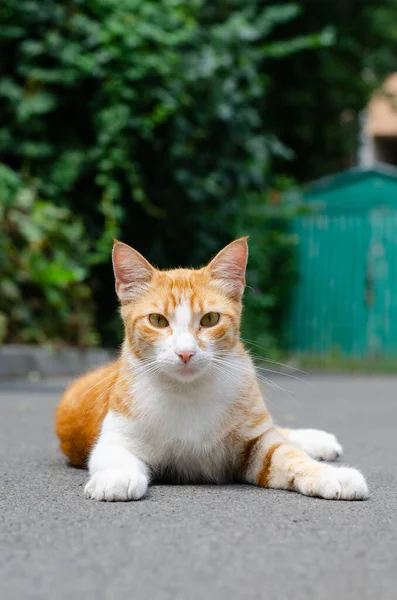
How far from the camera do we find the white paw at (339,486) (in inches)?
100

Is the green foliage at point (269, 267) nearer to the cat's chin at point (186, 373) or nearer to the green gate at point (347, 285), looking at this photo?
the green gate at point (347, 285)

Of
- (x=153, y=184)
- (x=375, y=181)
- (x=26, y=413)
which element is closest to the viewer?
(x=26, y=413)

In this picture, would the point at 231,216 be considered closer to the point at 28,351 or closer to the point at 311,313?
the point at 311,313

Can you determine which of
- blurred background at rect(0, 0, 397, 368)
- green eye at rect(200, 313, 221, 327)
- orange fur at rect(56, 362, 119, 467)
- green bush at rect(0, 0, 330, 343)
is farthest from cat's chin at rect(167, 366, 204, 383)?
green bush at rect(0, 0, 330, 343)

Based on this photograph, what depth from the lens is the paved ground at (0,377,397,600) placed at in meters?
1.64

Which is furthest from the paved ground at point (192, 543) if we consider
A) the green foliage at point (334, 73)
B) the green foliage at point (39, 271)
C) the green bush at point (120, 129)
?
the green foliage at point (334, 73)

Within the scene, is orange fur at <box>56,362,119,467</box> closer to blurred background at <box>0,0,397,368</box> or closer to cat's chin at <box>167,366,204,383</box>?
cat's chin at <box>167,366,204,383</box>

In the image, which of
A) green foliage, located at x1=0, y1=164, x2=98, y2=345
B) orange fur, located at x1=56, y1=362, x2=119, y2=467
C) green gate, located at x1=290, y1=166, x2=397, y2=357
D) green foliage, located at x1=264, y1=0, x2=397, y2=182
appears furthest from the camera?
green foliage, located at x1=264, y1=0, x2=397, y2=182

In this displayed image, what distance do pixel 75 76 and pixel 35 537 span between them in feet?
24.0

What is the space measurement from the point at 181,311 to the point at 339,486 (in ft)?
2.44

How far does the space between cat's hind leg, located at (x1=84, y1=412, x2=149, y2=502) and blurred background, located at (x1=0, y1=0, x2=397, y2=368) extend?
3.69 meters

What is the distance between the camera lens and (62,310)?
8.27 m

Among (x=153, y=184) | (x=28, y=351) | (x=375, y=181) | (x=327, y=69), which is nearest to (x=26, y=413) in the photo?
(x=28, y=351)

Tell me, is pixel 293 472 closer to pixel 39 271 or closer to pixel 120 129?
pixel 39 271
